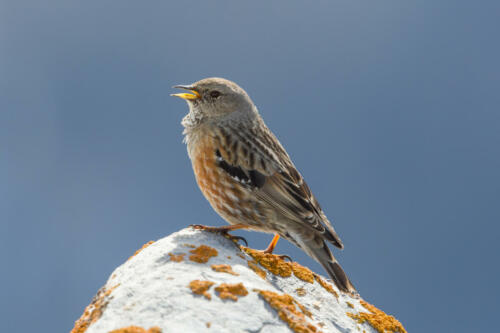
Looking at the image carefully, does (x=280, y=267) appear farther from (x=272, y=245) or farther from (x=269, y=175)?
(x=269, y=175)

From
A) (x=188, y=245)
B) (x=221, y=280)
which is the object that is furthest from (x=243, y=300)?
(x=188, y=245)

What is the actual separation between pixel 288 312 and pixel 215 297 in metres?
0.69

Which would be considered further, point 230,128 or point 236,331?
→ point 230,128

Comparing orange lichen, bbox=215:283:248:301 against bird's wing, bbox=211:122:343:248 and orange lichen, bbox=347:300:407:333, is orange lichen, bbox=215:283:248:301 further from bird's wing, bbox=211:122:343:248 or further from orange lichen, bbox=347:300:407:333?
bird's wing, bbox=211:122:343:248

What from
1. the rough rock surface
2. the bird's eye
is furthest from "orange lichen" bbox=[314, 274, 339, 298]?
the bird's eye

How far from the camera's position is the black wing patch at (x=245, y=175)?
7.05 m

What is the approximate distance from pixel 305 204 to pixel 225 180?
1.12m

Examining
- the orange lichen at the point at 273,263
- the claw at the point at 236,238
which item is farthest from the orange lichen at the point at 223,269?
the claw at the point at 236,238

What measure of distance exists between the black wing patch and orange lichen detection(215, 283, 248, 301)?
230 cm

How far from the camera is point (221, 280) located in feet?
16.5

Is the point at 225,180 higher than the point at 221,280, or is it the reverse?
the point at 225,180

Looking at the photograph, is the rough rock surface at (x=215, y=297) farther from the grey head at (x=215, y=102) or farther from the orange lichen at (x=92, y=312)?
the grey head at (x=215, y=102)

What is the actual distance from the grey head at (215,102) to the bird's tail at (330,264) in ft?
7.66

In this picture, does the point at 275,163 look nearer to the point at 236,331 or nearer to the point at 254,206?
the point at 254,206
